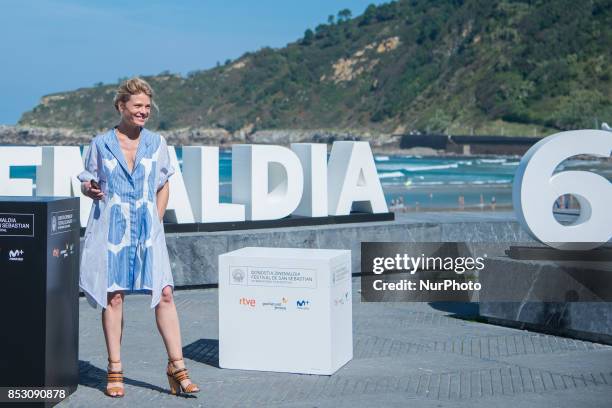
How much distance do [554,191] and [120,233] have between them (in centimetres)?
452

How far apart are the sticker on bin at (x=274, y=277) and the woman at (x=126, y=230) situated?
0.87 metres

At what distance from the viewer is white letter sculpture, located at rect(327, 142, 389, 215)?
13.2 m

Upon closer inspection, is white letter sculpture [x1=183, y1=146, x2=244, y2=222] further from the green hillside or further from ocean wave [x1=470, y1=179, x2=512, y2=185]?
the green hillside

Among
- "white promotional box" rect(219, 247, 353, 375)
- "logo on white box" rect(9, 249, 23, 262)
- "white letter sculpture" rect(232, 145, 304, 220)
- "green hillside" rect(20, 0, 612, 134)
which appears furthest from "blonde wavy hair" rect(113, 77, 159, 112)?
"green hillside" rect(20, 0, 612, 134)

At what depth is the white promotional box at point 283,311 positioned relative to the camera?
23.0ft

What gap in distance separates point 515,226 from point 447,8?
164 meters

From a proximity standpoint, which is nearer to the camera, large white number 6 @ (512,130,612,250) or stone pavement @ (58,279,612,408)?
stone pavement @ (58,279,612,408)

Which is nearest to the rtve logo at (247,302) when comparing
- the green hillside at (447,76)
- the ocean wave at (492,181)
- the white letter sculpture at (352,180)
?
the white letter sculpture at (352,180)

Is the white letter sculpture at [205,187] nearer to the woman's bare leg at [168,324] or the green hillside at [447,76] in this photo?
the woman's bare leg at [168,324]

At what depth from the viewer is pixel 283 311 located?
7090 millimetres

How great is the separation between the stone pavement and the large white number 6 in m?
0.98

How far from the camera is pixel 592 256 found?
9164 millimetres

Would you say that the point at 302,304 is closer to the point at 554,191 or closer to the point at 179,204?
the point at 554,191

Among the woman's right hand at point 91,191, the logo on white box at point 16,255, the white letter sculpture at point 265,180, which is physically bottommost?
the logo on white box at point 16,255
